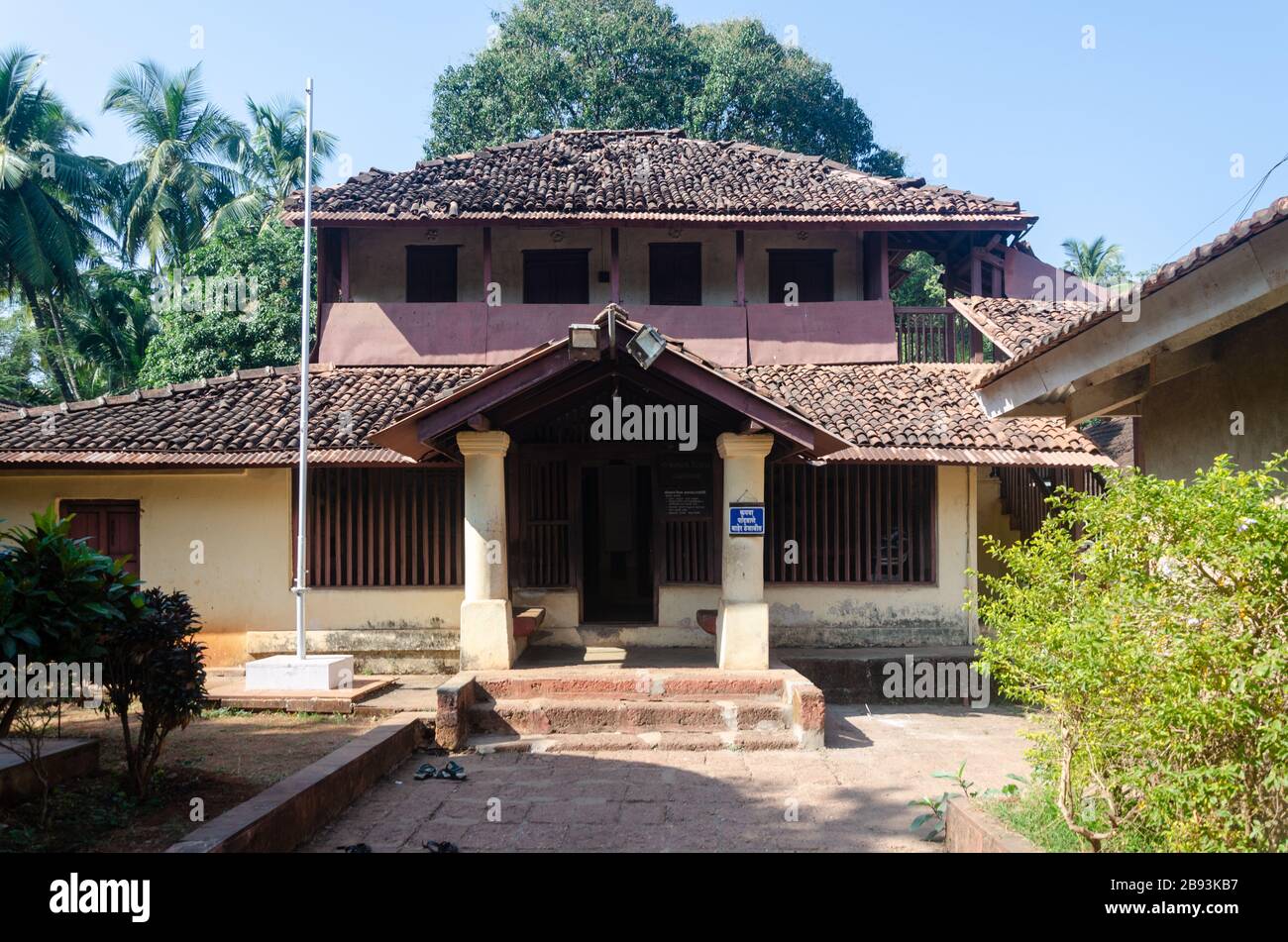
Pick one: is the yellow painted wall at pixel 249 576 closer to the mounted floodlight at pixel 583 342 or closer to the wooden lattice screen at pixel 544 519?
the wooden lattice screen at pixel 544 519

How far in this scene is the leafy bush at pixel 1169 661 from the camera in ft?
10.5

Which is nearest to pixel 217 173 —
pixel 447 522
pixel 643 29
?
pixel 643 29

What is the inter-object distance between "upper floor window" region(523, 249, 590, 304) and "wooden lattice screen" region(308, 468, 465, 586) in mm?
3664

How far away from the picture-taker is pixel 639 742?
7242 mm

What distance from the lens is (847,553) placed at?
10359 millimetres

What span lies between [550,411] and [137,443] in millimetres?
4808

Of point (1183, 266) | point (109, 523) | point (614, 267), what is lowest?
point (109, 523)

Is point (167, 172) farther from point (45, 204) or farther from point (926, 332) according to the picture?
point (926, 332)

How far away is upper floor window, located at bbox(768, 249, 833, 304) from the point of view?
503 inches

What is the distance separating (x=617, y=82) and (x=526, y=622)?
58.4ft

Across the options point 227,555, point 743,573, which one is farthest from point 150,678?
point 227,555

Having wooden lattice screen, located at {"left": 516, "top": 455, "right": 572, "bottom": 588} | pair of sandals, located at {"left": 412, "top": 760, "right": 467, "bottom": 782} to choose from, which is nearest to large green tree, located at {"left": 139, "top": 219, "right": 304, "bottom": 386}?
wooden lattice screen, located at {"left": 516, "top": 455, "right": 572, "bottom": 588}

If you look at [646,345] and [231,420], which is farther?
[231,420]

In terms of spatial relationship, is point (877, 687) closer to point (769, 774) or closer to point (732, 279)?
point (769, 774)
